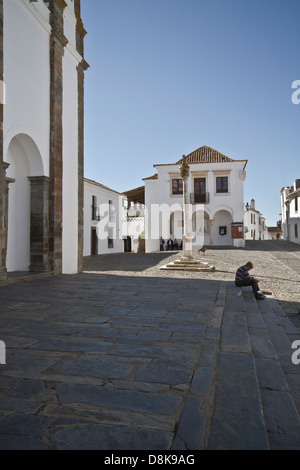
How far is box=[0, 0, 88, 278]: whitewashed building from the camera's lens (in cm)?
721

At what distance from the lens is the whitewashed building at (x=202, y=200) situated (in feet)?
86.2

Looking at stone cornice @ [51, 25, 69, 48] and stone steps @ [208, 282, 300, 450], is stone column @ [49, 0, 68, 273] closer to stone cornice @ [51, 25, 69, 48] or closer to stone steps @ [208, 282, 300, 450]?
stone cornice @ [51, 25, 69, 48]

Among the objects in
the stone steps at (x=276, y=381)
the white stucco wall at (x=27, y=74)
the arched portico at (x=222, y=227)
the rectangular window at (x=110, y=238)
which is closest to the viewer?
the stone steps at (x=276, y=381)

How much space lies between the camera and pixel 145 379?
2.43 meters

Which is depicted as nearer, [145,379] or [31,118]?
[145,379]

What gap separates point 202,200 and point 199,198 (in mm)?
313

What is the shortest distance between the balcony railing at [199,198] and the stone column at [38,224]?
770 inches

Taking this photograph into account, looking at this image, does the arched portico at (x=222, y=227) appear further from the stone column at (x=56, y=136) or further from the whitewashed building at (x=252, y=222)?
the stone column at (x=56, y=136)

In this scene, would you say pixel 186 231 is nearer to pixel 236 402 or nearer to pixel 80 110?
pixel 80 110

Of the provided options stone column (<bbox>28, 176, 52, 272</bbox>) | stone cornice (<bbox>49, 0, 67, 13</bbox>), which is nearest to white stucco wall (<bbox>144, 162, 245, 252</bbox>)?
A: stone cornice (<bbox>49, 0, 67, 13</bbox>)

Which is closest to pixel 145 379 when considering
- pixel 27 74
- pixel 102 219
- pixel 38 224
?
pixel 38 224

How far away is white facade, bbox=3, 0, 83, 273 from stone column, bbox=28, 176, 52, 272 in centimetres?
13

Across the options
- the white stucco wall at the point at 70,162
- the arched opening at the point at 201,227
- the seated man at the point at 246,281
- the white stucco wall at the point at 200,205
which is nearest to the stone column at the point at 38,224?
the white stucco wall at the point at 70,162
